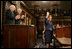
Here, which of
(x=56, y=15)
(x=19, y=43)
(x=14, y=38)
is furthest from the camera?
(x=56, y=15)

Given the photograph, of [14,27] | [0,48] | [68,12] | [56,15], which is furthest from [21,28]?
[68,12]

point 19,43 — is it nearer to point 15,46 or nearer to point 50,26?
point 15,46

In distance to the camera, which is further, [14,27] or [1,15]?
[1,15]

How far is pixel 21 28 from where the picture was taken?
3010 mm

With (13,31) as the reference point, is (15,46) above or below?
below

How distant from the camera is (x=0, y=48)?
2773 mm

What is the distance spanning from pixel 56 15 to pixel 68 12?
5.35ft

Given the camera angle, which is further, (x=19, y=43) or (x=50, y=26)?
(x=50, y=26)

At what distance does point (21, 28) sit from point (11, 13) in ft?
2.43

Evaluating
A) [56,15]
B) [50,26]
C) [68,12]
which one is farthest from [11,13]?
[68,12]

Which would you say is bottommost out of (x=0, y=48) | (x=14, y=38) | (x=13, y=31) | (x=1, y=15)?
(x=0, y=48)

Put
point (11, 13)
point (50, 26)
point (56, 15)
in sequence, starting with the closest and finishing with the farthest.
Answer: point (11, 13) → point (50, 26) → point (56, 15)

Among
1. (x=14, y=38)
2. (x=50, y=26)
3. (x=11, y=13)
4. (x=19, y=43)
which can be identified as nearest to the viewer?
(x=14, y=38)

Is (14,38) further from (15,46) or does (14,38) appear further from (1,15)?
(1,15)
